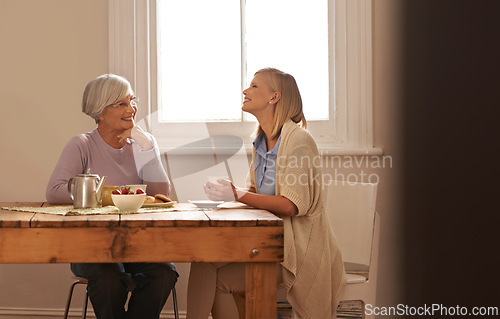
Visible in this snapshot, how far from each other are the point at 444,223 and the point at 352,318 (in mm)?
1926

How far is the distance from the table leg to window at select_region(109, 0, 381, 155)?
1.33 m

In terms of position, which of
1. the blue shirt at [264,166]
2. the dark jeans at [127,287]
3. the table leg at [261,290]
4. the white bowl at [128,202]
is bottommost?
the dark jeans at [127,287]

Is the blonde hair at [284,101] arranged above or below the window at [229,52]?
below

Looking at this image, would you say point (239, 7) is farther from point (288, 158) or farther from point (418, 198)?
point (418, 198)

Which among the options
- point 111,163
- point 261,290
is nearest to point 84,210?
point 111,163

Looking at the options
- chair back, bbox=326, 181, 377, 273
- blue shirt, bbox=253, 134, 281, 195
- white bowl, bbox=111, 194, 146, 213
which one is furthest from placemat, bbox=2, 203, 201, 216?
chair back, bbox=326, 181, 377, 273

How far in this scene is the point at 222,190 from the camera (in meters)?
1.81

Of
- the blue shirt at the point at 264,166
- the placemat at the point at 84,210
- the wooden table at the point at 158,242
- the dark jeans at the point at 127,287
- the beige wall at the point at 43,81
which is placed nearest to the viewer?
the wooden table at the point at 158,242

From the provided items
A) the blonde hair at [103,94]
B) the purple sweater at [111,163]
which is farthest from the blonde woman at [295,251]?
the blonde hair at [103,94]

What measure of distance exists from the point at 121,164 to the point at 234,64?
0.99 metres

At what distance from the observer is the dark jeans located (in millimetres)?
1776

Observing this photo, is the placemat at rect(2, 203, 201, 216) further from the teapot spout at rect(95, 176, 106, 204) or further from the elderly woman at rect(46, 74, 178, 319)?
the elderly woman at rect(46, 74, 178, 319)

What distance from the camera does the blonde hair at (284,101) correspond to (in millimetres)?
1928

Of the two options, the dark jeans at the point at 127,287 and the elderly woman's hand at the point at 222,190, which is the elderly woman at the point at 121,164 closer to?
the dark jeans at the point at 127,287
